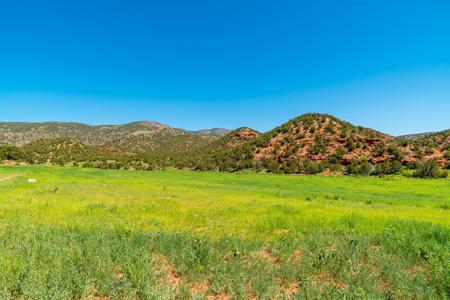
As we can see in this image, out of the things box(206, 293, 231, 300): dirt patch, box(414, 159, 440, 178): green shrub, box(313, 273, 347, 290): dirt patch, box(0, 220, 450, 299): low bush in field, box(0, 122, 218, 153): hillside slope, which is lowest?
box(206, 293, 231, 300): dirt patch

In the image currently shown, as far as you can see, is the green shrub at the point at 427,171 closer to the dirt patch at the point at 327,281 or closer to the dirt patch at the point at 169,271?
the dirt patch at the point at 327,281

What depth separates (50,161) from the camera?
93375mm

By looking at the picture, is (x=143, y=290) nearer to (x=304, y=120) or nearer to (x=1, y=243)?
(x=1, y=243)

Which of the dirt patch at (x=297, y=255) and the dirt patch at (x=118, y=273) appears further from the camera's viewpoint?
the dirt patch at (x=297, y=255)

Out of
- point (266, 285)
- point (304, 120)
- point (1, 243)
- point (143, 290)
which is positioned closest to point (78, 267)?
point (143, 290)

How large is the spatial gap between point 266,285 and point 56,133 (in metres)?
184

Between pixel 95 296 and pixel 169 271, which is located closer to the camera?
pixel 95 296

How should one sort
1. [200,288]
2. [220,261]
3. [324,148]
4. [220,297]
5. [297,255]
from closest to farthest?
[220,297]
[200,288]
[220,261]
[297,255]
[324,148]

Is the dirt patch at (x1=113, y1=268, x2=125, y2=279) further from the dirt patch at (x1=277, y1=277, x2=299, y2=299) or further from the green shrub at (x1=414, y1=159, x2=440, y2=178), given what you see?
the green shrub at (x1=414, y1=159, x2=440, y2=178)

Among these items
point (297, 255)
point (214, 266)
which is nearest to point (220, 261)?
point (214, 266)

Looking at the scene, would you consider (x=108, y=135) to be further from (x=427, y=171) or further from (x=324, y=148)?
(x=427, y=171)

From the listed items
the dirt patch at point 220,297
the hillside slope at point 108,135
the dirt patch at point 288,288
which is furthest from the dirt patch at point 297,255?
the hillside slope at point 108,135

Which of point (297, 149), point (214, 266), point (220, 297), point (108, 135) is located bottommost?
point (220, 297)

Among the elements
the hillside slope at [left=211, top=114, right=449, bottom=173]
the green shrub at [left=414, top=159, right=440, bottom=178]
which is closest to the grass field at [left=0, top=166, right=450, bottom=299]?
the green shrub at [left=414, top=159, right=440, bottom=178]
